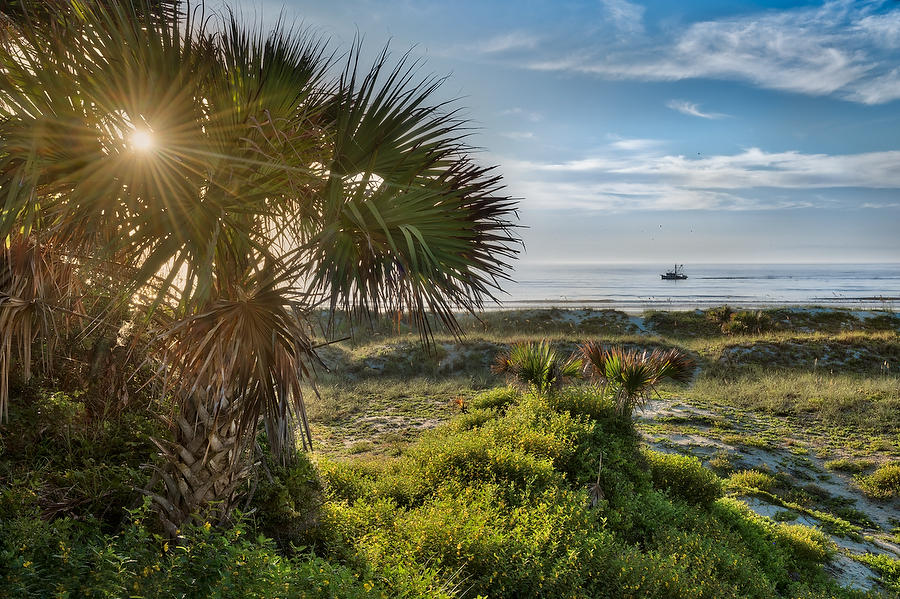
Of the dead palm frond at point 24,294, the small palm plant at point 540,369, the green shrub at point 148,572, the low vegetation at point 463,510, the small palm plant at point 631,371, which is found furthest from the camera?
the small palm plant at point 540,369

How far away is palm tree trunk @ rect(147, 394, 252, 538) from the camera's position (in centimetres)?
418

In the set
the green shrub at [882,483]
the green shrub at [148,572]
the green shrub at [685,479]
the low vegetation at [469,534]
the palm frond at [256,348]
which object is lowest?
the green shrub at [882,483]

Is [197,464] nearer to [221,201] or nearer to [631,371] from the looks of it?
[221,201]

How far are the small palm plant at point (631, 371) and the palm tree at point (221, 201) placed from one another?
6.49 metres

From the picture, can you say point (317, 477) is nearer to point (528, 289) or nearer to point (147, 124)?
point (147, 124)

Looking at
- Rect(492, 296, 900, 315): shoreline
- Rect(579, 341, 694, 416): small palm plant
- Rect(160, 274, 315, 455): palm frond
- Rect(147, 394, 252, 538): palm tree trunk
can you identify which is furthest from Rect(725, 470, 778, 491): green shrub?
Rect(492, 296, 900, 315): shoreline

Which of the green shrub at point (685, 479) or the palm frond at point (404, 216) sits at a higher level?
the palm frond at point (404, 216)

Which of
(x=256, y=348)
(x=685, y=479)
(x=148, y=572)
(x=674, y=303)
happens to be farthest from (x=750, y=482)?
(x=674, y=303)

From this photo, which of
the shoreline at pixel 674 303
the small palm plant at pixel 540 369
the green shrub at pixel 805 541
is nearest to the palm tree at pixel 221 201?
the small palm plant at pixel 540 369

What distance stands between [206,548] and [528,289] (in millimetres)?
70739

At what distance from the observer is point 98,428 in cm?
587

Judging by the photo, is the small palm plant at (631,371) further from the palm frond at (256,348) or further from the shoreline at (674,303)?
the shoreline at (674,303)

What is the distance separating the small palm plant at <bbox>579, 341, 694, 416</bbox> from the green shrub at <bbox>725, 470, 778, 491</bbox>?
2917 mm

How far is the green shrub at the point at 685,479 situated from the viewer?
30.2ft
